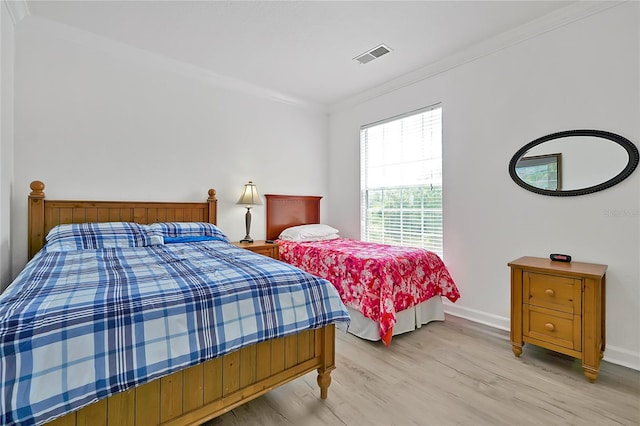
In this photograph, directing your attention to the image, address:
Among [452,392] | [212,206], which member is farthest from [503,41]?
[212,206]

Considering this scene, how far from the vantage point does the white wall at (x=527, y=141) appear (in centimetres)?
216

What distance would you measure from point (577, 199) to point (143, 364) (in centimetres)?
298

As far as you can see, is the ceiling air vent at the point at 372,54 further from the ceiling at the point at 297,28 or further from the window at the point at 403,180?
the window at the point at 403,180

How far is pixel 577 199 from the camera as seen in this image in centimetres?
236

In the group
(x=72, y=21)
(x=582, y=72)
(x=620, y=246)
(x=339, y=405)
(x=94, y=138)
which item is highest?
(x=72, y=21)

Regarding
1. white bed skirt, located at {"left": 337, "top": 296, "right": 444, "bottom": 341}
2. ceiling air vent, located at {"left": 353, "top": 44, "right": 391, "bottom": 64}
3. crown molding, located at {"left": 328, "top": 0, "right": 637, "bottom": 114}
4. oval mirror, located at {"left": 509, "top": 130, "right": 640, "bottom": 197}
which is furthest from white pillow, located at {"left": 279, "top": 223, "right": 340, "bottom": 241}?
oval mirror, located at {"left": 509, "top": 130, "right": 640, "bottom": 197}

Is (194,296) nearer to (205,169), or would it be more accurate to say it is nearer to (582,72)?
(205,169)

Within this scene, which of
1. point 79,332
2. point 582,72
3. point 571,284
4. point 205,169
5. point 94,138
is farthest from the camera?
point 205,169

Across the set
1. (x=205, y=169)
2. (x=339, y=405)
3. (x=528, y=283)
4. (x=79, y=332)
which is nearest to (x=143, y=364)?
(x=79, y=332)

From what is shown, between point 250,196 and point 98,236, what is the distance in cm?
152

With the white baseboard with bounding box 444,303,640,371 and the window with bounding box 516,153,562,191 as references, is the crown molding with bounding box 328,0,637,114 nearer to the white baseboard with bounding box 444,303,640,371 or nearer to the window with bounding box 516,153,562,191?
the window with bounding box 516,153,562,191

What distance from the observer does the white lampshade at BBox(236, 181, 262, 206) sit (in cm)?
355

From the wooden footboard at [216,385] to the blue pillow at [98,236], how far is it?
1590 millimetres

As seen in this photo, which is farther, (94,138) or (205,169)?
(205,169)
